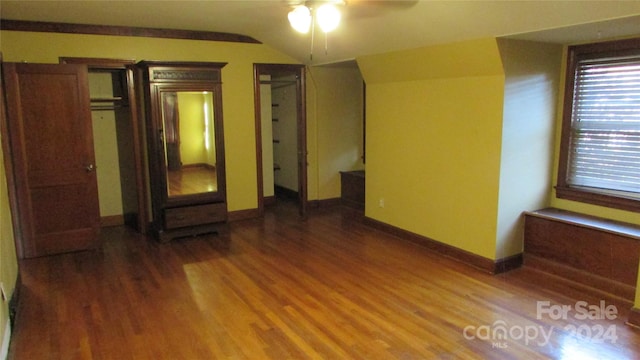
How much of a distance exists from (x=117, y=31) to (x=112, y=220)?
93.5 inches

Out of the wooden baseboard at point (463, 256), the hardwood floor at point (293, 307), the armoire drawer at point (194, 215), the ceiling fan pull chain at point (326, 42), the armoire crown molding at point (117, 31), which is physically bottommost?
the hardwood floor at point (293, 307)

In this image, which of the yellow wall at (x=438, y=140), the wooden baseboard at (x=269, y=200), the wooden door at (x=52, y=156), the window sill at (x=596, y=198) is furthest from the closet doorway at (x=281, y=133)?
the window sill at (x=596, y=198)

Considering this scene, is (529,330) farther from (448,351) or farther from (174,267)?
(174,267)

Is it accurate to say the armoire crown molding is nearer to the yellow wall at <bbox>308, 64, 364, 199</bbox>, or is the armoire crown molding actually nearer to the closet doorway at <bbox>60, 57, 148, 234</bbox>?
the closet doorway at <bbox>60, 57, 148, 234</bbox>

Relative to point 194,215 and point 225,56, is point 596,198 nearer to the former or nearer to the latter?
point 194,215

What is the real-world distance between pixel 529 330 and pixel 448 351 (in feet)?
2.25

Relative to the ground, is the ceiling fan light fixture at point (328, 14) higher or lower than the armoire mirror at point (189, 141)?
higher

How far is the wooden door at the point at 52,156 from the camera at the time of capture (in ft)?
14.0

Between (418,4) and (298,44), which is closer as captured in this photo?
(418,4)

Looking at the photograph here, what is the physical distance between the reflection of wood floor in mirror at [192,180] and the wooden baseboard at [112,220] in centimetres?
124

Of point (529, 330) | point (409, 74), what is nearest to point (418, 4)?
point (409, 74)

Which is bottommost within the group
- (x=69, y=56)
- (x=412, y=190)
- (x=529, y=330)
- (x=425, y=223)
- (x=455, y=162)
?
(x=529, y=330)

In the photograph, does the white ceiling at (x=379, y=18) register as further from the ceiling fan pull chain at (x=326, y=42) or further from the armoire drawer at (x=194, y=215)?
the armoire drawer at (x=194, y=215)

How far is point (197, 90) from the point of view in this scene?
4.95 metres
